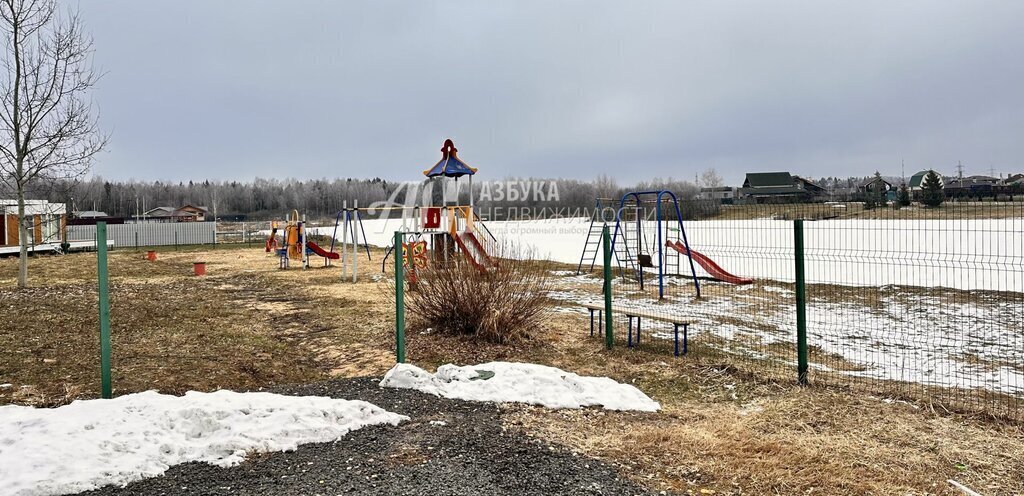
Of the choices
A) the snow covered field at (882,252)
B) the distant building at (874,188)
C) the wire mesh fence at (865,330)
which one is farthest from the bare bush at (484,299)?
the distant building at (874,188)

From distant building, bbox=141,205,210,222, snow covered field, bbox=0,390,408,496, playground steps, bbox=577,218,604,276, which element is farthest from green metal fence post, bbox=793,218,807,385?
distant building, bbox=141,205,210,222

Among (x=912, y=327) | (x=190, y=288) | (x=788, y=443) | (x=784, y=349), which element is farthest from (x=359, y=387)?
(x=190, y=288)

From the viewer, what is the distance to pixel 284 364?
22.0 feet

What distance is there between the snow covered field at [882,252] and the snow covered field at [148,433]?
14.8 feet

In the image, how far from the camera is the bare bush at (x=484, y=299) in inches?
291

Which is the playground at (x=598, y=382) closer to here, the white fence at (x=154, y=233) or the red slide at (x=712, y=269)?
the red slide at (x=712, y=269)

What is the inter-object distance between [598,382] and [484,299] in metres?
2.28

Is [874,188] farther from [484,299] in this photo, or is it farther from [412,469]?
[412,469]

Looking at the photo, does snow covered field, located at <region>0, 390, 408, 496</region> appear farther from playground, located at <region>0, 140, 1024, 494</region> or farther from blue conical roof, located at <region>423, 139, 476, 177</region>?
blue conical roof, located at <region>423, 139, 476, 177</region>

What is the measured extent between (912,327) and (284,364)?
8576mm

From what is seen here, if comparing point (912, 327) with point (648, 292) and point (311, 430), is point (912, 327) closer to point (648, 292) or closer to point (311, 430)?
point (648, 292)

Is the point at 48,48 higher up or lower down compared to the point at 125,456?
higher up

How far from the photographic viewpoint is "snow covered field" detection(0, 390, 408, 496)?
3264mm

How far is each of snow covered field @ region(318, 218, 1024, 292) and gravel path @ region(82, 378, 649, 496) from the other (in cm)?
371
